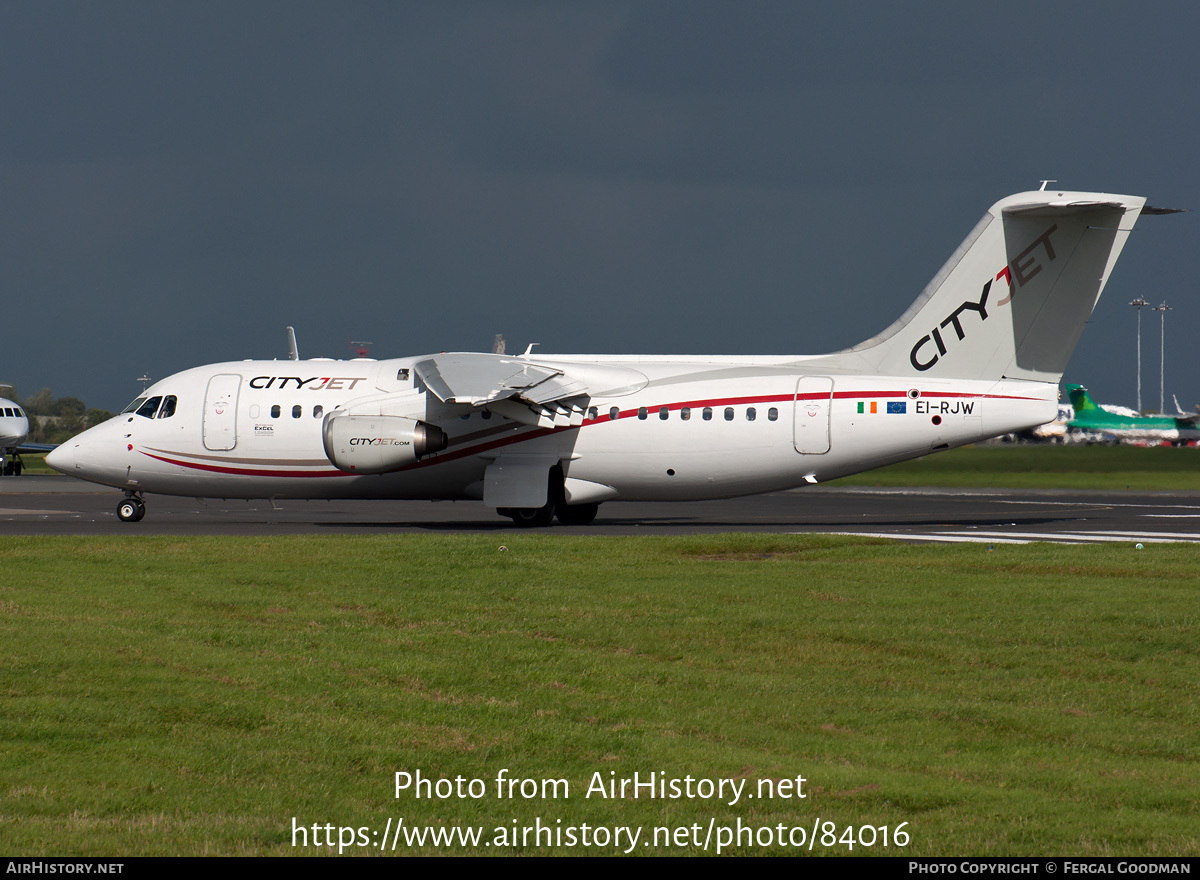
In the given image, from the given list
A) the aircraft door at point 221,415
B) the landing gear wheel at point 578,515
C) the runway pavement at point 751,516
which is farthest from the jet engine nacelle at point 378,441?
the landing gear wheel at point 578,515

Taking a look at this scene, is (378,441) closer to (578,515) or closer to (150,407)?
(578,515)

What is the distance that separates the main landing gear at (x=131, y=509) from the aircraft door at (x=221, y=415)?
8.93 feet

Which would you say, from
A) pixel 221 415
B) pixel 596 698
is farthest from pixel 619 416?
pixel 596 698

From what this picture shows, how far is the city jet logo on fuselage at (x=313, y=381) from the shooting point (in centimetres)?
2837

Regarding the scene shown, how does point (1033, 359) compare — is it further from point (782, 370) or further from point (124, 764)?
point (124, 764)

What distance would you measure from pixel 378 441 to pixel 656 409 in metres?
6.23

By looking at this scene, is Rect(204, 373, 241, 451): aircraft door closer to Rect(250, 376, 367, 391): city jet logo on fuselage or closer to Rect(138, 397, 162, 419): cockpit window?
Rect(250, 376, 367, 391): city jet logo on fuselage

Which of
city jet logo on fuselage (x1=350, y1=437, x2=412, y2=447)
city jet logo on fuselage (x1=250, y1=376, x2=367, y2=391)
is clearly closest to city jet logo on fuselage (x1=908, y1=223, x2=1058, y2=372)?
city jet logo on fuselage (x1=350, y1=437, x2=412, y2=447)

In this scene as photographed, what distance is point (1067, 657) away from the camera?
36.1 feet

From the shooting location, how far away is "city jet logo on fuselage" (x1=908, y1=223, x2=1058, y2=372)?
2575cm

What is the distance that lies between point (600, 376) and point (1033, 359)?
9523mm

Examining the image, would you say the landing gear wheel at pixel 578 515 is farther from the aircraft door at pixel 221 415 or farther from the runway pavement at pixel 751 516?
the aircraft door at pixel 221 415

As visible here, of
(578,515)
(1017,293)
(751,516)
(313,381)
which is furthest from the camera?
(751,516)

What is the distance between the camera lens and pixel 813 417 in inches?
1039
